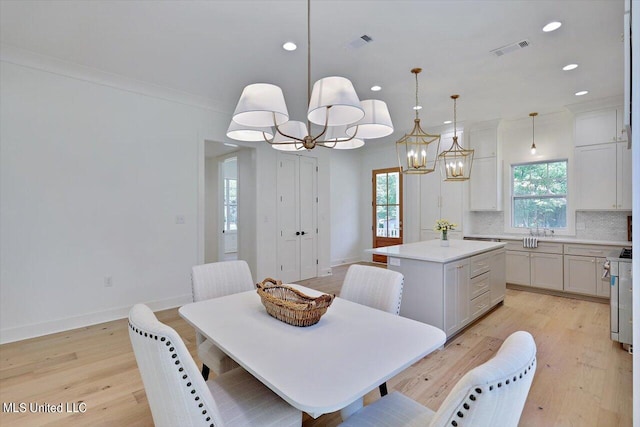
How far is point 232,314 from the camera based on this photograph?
1771mm

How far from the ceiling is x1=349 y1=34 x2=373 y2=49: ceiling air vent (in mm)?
40

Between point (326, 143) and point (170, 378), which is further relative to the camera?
point (326, 143)

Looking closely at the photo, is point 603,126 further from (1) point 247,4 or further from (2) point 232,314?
(2) point 232,314

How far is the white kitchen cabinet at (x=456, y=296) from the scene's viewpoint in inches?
115

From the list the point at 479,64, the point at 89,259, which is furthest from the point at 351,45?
the point at 89,259

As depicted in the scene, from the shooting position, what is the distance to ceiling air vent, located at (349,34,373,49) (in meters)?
2.79

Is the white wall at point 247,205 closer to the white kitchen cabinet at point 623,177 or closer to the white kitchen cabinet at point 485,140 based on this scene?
the white kitchen cabinet at point 485,140

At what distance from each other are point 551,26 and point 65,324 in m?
5.51

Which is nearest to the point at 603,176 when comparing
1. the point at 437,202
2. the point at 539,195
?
the point at 539,195

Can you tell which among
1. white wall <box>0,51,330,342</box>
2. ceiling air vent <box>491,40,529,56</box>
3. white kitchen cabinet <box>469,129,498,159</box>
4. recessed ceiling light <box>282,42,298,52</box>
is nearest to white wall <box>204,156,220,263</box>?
white wall <box>0,51,330,342</box>

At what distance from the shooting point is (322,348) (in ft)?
4.33

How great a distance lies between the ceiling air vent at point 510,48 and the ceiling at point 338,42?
2.3 inches

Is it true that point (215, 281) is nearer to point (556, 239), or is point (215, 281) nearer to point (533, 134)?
point (556, 239)

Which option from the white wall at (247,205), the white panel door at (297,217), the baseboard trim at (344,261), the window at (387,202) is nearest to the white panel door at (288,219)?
the white panel door at (297,217)
